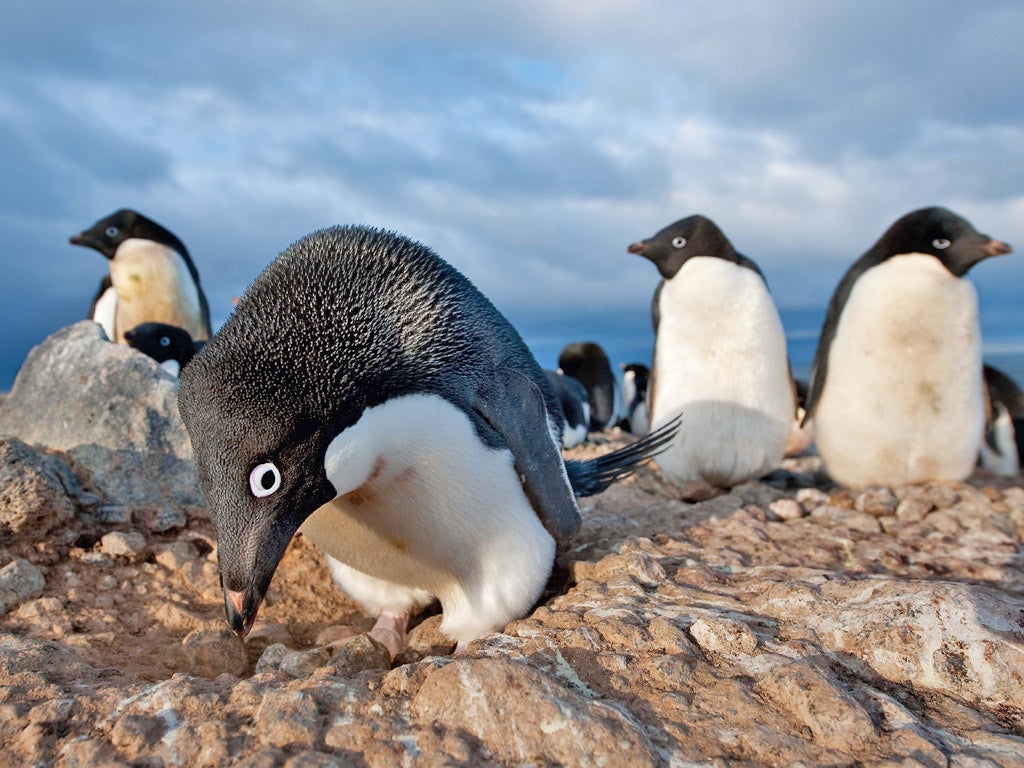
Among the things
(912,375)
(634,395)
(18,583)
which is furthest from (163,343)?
(634,395)

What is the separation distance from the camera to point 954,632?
6.48ft

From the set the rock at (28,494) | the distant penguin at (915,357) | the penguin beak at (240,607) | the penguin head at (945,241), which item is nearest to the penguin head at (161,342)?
the rock at (28,494)

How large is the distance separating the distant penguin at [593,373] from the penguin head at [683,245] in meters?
7.06

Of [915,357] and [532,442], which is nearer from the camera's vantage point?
[532,442]

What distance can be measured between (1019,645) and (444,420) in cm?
159

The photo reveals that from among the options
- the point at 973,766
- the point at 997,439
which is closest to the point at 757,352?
the point at 973,766

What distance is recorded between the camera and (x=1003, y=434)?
8.45 meters

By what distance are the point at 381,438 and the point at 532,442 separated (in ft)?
2.28

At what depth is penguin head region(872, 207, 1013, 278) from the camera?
4.93m

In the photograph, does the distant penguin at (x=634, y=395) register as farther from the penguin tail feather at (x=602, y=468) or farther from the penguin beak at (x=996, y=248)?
the penguin tail feather at (x=602, y=468)

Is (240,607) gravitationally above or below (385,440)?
below

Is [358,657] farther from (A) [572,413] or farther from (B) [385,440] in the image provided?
(A) [572,413]

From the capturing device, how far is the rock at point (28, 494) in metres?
2.81

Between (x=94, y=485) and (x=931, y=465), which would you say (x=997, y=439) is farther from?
(x=94, y=485)
